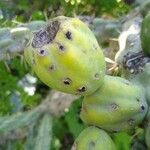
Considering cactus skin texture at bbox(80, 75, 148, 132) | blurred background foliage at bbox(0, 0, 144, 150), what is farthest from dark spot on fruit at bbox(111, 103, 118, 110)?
blurred background foliage at bbox(0, 0, 144, 150)

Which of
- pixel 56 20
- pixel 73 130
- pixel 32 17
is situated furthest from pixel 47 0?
pixel 56 20

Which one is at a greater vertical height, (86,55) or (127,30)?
(86,55)

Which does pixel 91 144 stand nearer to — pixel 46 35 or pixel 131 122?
pixel 131 122

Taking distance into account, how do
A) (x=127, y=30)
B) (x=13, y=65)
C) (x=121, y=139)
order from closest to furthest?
(x=127, y=30)
(x=121, y=139)
(x=13, y=65)

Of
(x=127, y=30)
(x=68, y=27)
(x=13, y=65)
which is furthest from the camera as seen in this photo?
(x=13, y=65)

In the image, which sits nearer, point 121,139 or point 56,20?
point 56,20

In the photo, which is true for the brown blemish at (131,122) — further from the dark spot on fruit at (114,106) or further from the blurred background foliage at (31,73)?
the blurred background foliage at (31,73)

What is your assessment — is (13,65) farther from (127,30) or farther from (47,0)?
(127,30)

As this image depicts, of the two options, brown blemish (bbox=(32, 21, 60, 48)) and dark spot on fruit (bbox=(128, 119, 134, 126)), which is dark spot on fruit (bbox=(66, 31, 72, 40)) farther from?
dark spot on fruit (bbox=(128, 119, 134, 126))
